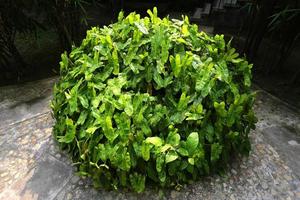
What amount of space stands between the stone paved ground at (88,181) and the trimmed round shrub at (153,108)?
0.11 meters

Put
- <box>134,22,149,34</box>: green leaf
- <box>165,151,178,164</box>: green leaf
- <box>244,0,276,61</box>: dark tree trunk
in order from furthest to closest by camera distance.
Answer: <box>244,0,276,61</box>: dark tree trunk < <box>134,22,149,34</box>: green leaf < <box>165,151,178,164</box>: green leaf

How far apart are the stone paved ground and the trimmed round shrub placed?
112 mm

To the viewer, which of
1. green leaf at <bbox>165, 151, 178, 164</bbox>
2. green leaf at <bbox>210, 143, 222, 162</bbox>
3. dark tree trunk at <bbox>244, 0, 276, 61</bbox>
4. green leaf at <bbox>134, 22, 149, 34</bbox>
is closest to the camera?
green leaf at <bbox>165, 151, 178, 164</bbox>

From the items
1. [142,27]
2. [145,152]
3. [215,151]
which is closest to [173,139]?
[145,152]

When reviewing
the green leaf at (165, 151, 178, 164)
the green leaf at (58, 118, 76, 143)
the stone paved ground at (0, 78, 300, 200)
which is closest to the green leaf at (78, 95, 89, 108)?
the green leaf at (58, 118, 76, 143)

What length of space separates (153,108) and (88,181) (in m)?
0.69

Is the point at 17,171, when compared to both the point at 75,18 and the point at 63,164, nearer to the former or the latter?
the point at 63,164

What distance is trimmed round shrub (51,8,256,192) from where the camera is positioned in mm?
1624

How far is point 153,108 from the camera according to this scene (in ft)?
5.91

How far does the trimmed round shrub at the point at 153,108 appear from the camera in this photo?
5.33 feet

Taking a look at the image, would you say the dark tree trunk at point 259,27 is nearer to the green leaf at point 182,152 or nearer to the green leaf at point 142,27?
the green leaf at point 142,27

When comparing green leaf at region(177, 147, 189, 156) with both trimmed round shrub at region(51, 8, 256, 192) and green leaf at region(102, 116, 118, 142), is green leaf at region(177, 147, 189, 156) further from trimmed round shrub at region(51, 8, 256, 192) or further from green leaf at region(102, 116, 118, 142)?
green leaf at region(102, 116, 118, 142)

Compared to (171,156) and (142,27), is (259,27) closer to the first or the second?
(142,27)

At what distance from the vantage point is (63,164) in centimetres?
199
